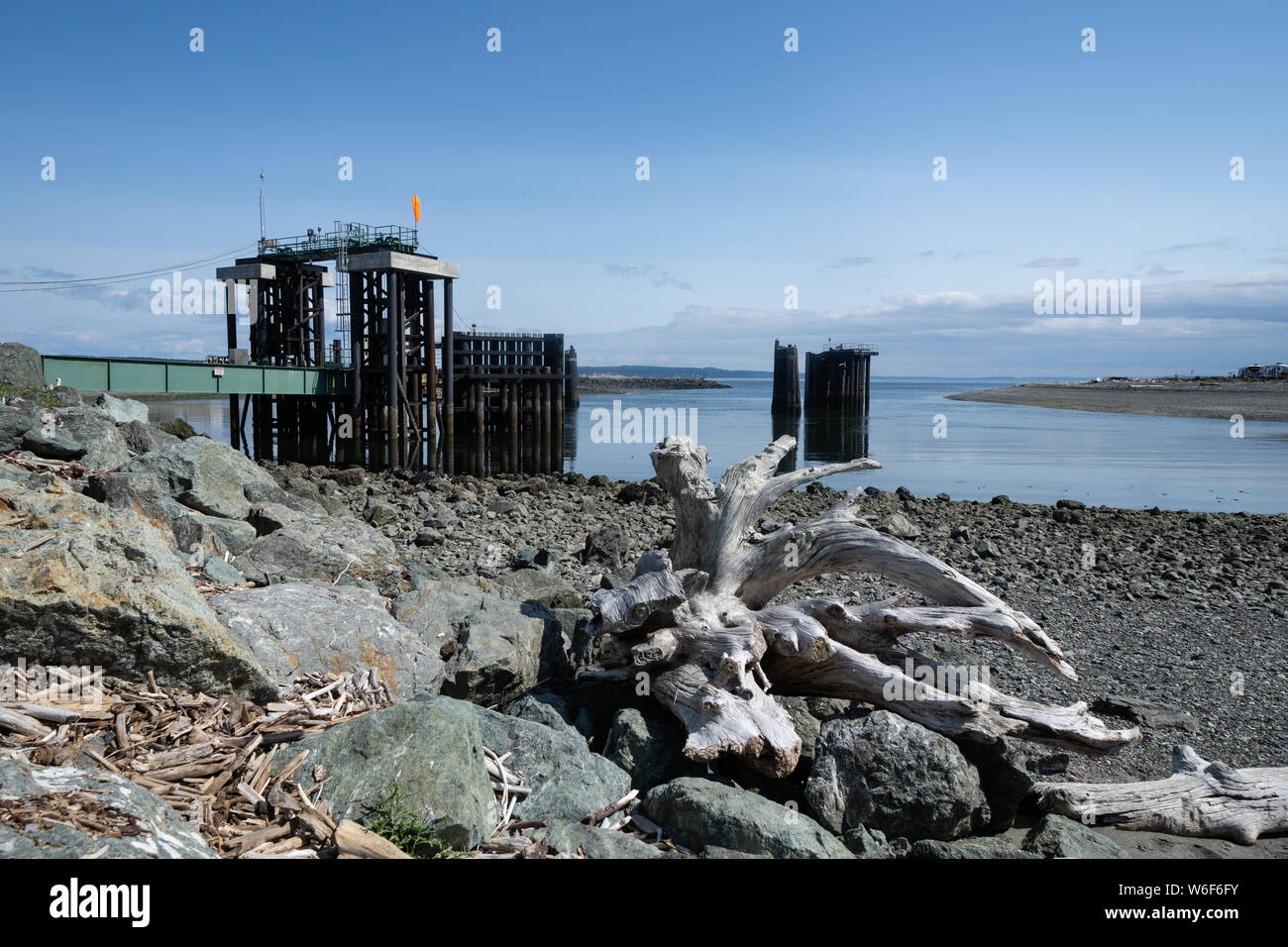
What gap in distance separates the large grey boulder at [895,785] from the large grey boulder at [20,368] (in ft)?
51.7

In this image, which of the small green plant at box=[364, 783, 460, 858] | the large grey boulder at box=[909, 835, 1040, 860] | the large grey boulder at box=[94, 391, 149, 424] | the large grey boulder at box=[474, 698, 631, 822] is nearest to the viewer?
the small green plant at box=[364, 783, 460, 858]

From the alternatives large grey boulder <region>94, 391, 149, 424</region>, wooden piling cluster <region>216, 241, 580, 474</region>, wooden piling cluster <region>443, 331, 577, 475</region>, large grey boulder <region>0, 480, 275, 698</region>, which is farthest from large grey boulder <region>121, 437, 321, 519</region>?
wooden piling cluster <region>443, 331, 577, 475</region>

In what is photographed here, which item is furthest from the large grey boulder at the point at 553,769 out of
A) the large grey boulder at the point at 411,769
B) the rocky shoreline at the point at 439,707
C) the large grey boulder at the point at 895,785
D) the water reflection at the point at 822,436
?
the water reflection at the point at 822,436

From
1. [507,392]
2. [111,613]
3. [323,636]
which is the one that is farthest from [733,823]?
[507,392]

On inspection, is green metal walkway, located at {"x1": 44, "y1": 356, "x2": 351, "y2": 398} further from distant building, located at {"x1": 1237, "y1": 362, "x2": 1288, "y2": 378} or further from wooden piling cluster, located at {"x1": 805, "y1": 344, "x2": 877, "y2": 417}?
distant building, located at {"x1": 1237, "y1": 362, "x2": 1288, "y2": 378}

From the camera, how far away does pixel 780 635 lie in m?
5.64

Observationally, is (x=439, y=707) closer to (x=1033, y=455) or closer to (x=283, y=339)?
(x=1033, y=455)

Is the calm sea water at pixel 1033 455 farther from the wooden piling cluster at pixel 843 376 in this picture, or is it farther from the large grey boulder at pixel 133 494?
the large grey boulder at pixel 133 494

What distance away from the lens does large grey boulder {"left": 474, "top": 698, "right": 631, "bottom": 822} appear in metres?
4.25

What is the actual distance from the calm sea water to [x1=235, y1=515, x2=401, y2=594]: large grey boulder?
58.1ft

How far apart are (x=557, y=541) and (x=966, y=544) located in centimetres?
694
